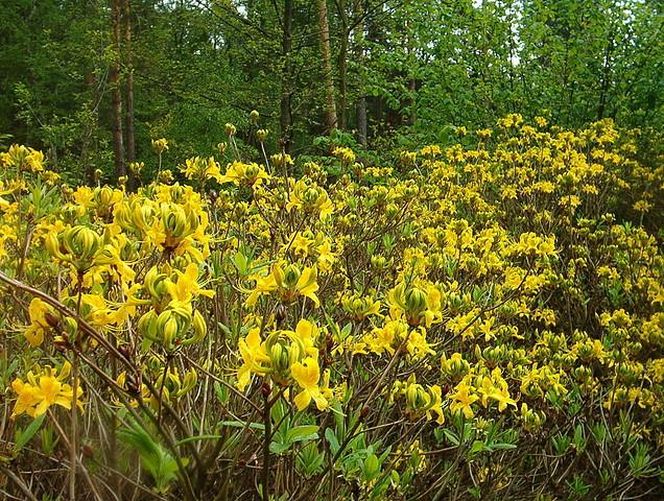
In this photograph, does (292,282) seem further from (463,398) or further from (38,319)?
(463,398)

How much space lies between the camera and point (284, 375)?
0.92 m

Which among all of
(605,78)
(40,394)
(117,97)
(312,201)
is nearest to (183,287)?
(40,394)

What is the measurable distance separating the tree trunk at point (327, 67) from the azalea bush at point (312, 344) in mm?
4860

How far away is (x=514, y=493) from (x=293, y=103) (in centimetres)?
864

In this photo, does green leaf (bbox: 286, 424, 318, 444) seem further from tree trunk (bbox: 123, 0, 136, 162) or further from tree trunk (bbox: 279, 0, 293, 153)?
tree trunk (bbox: 123, 0, 136, 162)

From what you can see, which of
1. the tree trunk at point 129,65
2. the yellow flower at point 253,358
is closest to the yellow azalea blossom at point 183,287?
the yellow flower at point 253,358

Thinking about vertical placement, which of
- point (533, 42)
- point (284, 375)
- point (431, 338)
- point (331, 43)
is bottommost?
point (431, 338)

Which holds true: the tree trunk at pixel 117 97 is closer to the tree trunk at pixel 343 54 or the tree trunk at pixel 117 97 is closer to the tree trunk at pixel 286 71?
the tree trunk at pixel 286 71

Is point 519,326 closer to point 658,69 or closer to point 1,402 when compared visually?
point 1,402

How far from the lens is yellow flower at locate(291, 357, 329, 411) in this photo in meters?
0.92

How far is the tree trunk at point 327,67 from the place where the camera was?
9.41 meters

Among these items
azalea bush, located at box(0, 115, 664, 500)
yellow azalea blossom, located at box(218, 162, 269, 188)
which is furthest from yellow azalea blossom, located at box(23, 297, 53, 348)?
yellow azalea blossom, located at box(218, 162, 269, 188)

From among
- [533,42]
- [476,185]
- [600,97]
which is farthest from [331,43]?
[476,185]

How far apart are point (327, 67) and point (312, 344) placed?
9.02 m
